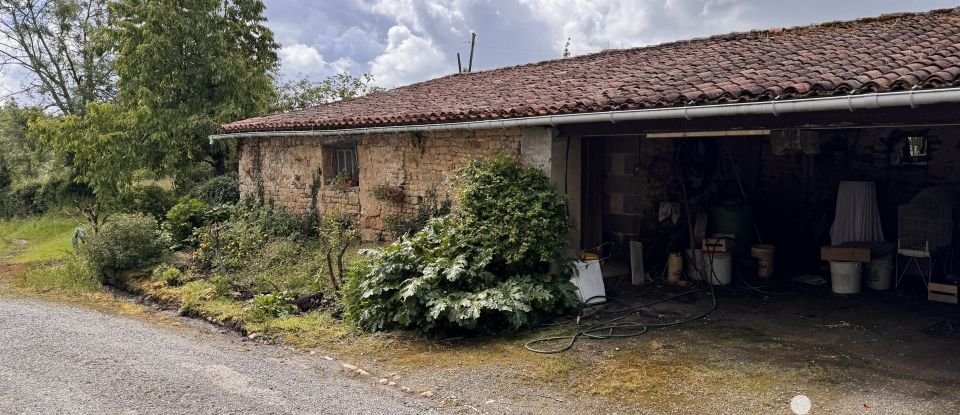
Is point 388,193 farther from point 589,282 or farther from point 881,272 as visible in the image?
point 881,272

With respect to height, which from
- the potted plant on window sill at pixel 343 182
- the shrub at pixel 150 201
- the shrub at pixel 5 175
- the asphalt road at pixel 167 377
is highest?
the shrub at pixel 5 175

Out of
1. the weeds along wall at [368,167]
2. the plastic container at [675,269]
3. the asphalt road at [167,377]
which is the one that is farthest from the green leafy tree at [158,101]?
the plastic container at [675,269]

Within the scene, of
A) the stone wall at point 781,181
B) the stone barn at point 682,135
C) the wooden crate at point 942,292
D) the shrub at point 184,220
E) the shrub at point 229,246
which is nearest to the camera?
the stone barn at point 682,135

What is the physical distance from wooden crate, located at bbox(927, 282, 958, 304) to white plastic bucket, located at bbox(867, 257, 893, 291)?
24.2 inches

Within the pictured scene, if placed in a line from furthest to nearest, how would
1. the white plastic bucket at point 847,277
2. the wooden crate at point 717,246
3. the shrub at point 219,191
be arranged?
the shrub at point 219,191
the wooden crate at point 717,246
the white plastic bucket at point 847,277

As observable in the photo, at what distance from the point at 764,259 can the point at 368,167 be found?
6.46m

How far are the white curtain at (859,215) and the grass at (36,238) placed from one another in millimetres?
14846

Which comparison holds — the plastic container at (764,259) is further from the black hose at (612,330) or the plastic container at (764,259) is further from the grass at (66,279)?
the grass at (66,279)

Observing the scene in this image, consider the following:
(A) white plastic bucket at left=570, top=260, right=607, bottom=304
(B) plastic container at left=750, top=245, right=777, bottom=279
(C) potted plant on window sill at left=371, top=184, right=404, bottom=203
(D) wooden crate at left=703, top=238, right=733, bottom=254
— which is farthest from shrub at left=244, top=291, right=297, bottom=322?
(B) plastic container at left=750, top=245, right=777, bottom=279

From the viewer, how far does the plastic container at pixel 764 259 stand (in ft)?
29.5

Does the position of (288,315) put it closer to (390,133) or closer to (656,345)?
(390,133)

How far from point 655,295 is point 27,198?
2298 centimetres

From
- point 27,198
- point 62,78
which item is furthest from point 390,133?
point 62,78

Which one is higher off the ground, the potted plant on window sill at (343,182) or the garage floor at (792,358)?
the potted plant on window sill at (343,182)
